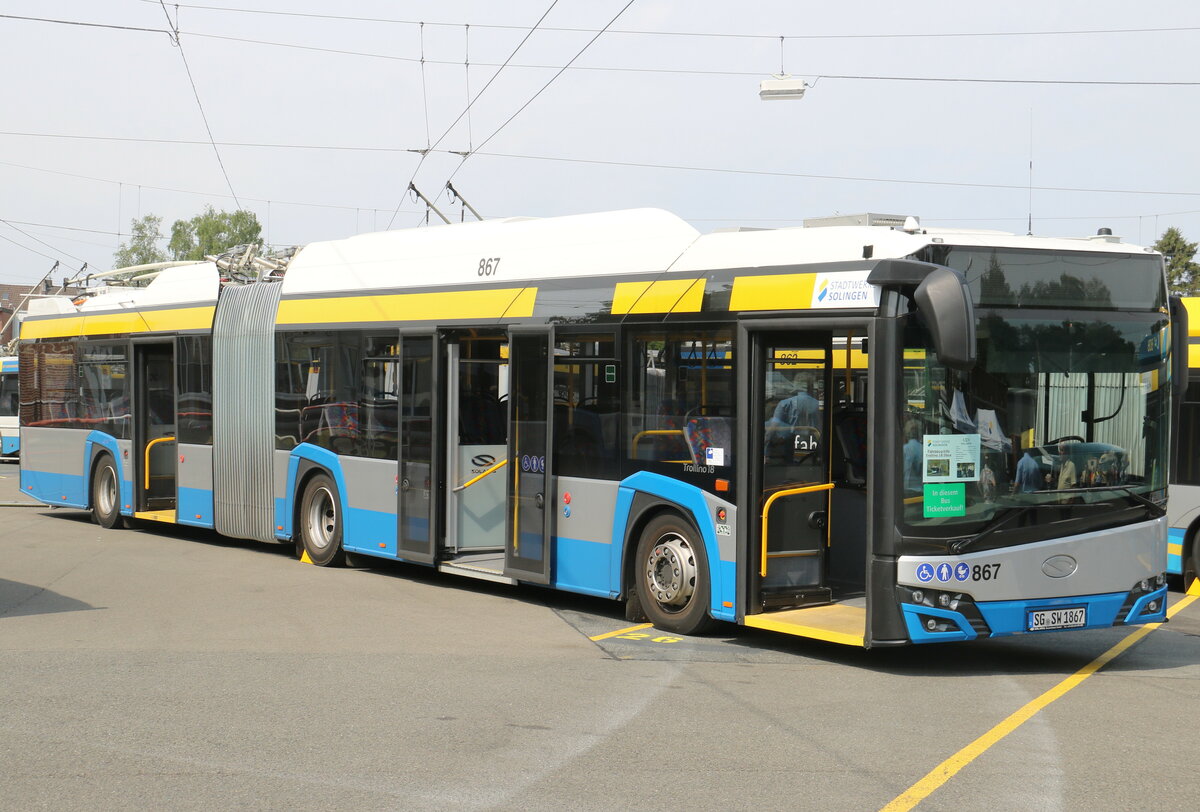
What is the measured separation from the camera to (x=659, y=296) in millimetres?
10500

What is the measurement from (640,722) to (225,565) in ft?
28.3

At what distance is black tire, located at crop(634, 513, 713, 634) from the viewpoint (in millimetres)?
10086

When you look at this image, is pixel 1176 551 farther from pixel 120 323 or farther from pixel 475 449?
pixel 120 323

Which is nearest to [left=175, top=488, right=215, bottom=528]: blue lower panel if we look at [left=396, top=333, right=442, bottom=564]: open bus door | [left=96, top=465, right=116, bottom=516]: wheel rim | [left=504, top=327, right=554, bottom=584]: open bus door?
[left=96, top=465, right=116, bottom=516]: wheel rim

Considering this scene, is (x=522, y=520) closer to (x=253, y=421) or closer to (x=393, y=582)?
(x=393, y=582)

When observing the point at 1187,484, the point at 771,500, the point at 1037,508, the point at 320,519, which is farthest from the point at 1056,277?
the point at 320,519

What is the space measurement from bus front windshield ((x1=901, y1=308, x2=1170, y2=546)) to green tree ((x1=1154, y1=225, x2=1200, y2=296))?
2201 inches

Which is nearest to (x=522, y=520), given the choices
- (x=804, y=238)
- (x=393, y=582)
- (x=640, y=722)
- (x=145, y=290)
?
(x=393, y=582)

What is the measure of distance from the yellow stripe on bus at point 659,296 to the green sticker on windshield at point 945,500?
2.37m

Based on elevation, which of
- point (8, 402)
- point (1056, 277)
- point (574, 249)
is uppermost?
A: point (574, 249)

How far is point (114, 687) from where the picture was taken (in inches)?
317

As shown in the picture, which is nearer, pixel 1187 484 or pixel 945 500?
pixel 945 500

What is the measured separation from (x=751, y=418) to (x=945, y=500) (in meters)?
1.56

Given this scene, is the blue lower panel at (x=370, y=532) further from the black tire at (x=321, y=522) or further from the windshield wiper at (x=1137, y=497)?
the windshield wiper at (x=1137, y=497)
